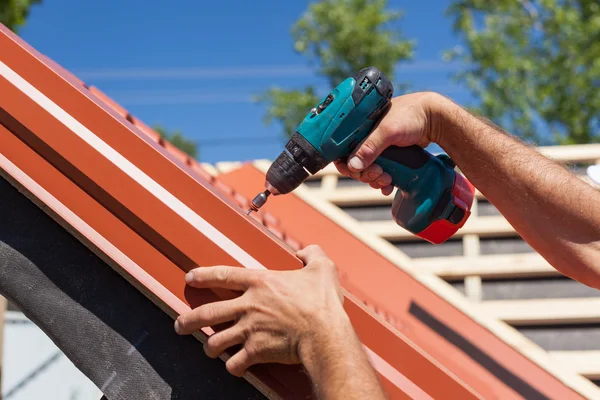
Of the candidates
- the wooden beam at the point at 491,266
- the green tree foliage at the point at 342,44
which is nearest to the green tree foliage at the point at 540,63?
the green tree foliage at the point at 342,44

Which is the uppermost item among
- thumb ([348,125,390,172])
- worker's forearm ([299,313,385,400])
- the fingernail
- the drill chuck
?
thumb ([348,125,390,172])

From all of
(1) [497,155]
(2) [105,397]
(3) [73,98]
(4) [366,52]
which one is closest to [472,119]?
(1) [497,155]

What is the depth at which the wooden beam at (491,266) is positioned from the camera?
8.61 ft

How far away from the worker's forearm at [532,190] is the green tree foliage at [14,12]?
8590mm

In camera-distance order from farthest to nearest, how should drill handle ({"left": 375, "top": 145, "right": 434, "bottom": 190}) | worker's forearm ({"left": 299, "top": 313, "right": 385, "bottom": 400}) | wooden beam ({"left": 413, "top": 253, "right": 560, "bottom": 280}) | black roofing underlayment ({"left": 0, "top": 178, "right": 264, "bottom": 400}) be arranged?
wooden beam ({"left": 413, "top": 253, "right": 560, "bottom": 280}) → drill handle ({"left": 375, "top": 145, "right": 434, "bottom": 190}) → black roofing underlayment ({"left": 0, "top": 178, "right": 264, "bottom": 400}) → worker's forearm ({"left": 299, "top": 313, "right": 385, "bottom": 400})

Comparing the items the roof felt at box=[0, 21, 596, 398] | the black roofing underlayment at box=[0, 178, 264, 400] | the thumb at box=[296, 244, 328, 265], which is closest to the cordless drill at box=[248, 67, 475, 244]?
the roof felt at box=[0, 21, 596, 398]

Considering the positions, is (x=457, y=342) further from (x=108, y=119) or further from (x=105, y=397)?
(x=108, y=119)

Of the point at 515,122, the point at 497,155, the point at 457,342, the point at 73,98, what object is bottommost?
the point at 73,98

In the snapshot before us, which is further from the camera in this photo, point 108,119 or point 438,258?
point 438,258

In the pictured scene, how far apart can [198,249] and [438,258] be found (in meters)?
1.72

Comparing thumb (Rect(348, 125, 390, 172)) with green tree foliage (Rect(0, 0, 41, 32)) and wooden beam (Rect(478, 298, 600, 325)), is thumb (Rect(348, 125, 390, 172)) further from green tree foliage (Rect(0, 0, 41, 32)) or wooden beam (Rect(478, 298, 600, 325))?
green tree foliage (Rect(0, 0, 41, 32))

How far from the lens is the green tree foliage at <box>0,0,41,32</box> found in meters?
9.04

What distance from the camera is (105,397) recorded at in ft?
4.43

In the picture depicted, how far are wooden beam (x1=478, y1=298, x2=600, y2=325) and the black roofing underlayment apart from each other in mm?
1527
